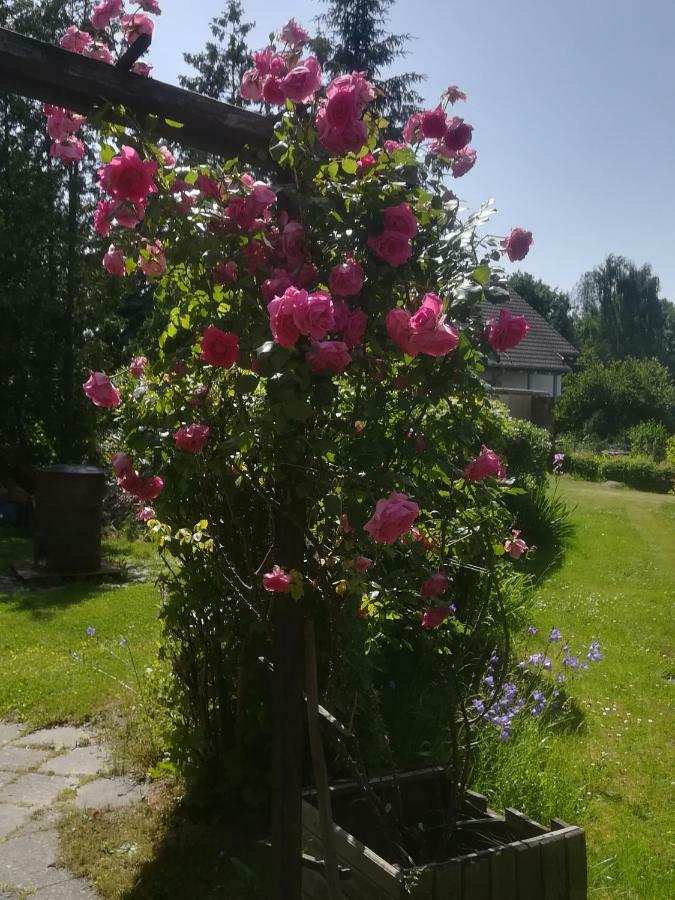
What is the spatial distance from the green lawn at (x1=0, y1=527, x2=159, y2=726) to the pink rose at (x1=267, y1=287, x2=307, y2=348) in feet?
11.5

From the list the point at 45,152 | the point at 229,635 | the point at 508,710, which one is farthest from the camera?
the point at 45,152

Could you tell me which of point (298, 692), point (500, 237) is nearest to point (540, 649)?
point (298, 692)

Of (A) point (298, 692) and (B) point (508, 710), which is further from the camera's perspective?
(B) point (508, 710)

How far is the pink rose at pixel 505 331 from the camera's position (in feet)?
6.66

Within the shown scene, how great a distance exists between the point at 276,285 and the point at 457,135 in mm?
668

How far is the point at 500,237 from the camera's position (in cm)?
209

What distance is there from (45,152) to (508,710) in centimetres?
1302

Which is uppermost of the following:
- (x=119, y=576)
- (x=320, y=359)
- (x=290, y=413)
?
(x=320, y=359)

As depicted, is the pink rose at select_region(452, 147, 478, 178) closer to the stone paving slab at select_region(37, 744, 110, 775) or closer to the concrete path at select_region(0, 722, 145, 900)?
the concrete path at select_region(0, 722, 145, 900)

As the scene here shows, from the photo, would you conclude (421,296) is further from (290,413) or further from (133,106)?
(133,106)

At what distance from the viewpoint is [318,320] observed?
5.49ft

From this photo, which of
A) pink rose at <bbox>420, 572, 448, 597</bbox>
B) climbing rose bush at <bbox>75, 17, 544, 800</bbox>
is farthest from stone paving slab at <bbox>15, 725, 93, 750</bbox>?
pink rose at <bbox>420, 572, 448, 597</bbox>

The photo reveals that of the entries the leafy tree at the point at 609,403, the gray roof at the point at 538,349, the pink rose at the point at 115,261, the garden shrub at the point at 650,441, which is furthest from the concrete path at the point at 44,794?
the leafy tree at the point at 609,403

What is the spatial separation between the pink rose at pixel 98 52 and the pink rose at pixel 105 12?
0.06 meters
